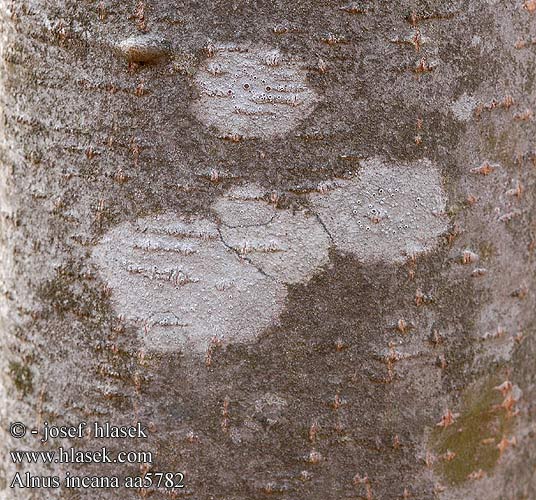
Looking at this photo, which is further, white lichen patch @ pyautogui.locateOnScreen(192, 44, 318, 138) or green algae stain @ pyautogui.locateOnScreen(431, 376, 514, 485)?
green algae stain @ pyautogui.locateOnScreen(431, 376, 514, 485)

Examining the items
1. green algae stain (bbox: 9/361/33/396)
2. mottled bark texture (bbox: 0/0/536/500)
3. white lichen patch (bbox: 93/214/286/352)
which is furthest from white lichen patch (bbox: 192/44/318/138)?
green algae stain (bbox: 9/361/33/396)

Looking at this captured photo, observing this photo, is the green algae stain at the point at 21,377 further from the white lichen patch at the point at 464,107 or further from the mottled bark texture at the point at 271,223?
the white lichen patch at the point at 464,107

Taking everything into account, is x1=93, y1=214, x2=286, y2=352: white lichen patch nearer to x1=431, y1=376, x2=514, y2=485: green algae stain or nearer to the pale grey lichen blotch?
the pale grey lichen blotch

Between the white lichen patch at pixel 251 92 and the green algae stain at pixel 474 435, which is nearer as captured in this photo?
the white lichen patch at pixel 251 92

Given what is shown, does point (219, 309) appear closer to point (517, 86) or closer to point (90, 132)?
point (90, 132)

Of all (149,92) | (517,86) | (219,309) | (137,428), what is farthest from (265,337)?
(517,86)

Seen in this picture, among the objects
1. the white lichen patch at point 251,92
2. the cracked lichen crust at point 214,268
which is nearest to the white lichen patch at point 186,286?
the cracked lichen crust at point 214,268
